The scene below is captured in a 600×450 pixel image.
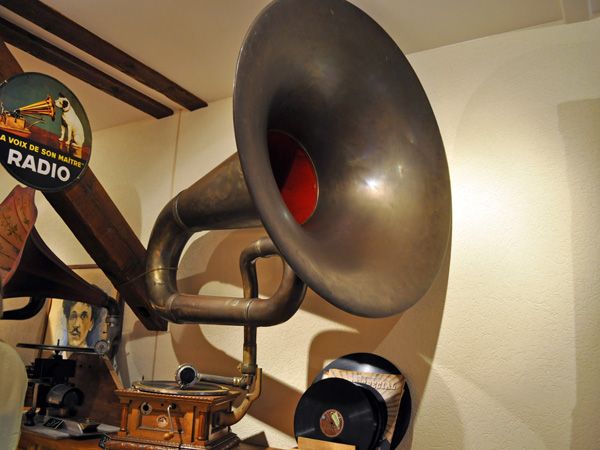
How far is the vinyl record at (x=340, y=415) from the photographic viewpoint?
1.44m

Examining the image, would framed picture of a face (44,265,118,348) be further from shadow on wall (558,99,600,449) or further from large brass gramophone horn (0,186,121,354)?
shadow on wall (558,99,600,449)

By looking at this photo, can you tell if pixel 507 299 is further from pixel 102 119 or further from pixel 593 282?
pixel 102 119

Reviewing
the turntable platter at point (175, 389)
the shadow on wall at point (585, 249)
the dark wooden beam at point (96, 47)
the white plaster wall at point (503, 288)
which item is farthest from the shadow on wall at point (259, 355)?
the dark wooden beam at point (96, 47)

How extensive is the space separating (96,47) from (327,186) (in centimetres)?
124

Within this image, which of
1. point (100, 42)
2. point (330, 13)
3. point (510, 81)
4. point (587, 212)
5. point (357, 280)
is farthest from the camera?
point (100, 42)

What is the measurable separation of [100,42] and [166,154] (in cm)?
66

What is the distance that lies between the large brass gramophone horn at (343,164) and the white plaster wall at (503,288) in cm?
24

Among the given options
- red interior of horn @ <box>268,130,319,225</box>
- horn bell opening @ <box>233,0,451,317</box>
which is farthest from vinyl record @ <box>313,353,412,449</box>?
red interior of horn @ <box>268,130,319,225</box>

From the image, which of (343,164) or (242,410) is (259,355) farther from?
(343,164)

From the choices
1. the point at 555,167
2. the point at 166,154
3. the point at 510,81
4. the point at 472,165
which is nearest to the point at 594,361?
the point at 555,167

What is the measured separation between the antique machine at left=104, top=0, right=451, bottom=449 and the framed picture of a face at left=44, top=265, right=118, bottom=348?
0.85 m

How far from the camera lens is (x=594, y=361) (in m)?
1.39

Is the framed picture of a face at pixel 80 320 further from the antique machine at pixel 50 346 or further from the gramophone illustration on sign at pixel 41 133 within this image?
the gramophone illustration on sign at pixel 41 133

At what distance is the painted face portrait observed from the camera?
2.41 m
